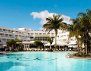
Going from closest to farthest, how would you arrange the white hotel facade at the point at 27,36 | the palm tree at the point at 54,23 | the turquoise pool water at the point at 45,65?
the turquoise pool water at the point at 45,65, the palm tree at the point at 54,23, the white hotel facade at the point at 27,36

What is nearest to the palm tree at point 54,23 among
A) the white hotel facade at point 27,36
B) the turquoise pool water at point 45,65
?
the white hotel facade at point 27,36

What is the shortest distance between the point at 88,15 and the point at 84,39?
4269mm

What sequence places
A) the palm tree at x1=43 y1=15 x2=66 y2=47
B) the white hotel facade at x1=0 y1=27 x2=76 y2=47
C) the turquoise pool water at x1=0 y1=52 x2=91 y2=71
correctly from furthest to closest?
the white hotel facade at x1=0 y1=27 x2=76 y2=47 → the palm tree at x1=43 y1=15 x2=66 y2=47 → the turquoise pool water at x1=0 y1=52 x2=91 y2=71

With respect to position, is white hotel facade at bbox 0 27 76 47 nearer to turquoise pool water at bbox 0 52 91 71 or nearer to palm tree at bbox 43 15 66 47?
palm tree at bbox 43 15 66 47

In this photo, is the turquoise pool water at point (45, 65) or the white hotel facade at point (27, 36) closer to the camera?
the turquoise pool water at point (45, 65)

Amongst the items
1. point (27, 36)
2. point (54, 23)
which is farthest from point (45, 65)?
point (27, 36)

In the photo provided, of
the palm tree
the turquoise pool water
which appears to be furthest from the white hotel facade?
the turquoise pool water

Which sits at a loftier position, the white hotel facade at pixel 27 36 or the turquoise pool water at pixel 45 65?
the white hotel facade at pixel 27 36

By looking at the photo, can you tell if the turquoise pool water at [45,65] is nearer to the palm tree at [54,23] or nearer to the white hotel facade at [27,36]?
the palm tree at [54,23]

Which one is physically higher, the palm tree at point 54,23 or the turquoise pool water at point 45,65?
the palm tree at point 54,23

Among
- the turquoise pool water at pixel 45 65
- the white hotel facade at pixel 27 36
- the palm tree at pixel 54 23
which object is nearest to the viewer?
the turquoise pool water at pixel 45 65

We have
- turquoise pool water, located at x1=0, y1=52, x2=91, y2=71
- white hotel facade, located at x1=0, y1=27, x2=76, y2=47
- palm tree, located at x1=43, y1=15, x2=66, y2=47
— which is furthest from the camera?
white hotel facade, located at x1=0, y1=27, x2=76, y2=47

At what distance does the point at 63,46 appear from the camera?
76312 millimetres

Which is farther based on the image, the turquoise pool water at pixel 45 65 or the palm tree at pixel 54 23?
the palm tree at pixel 54 23
